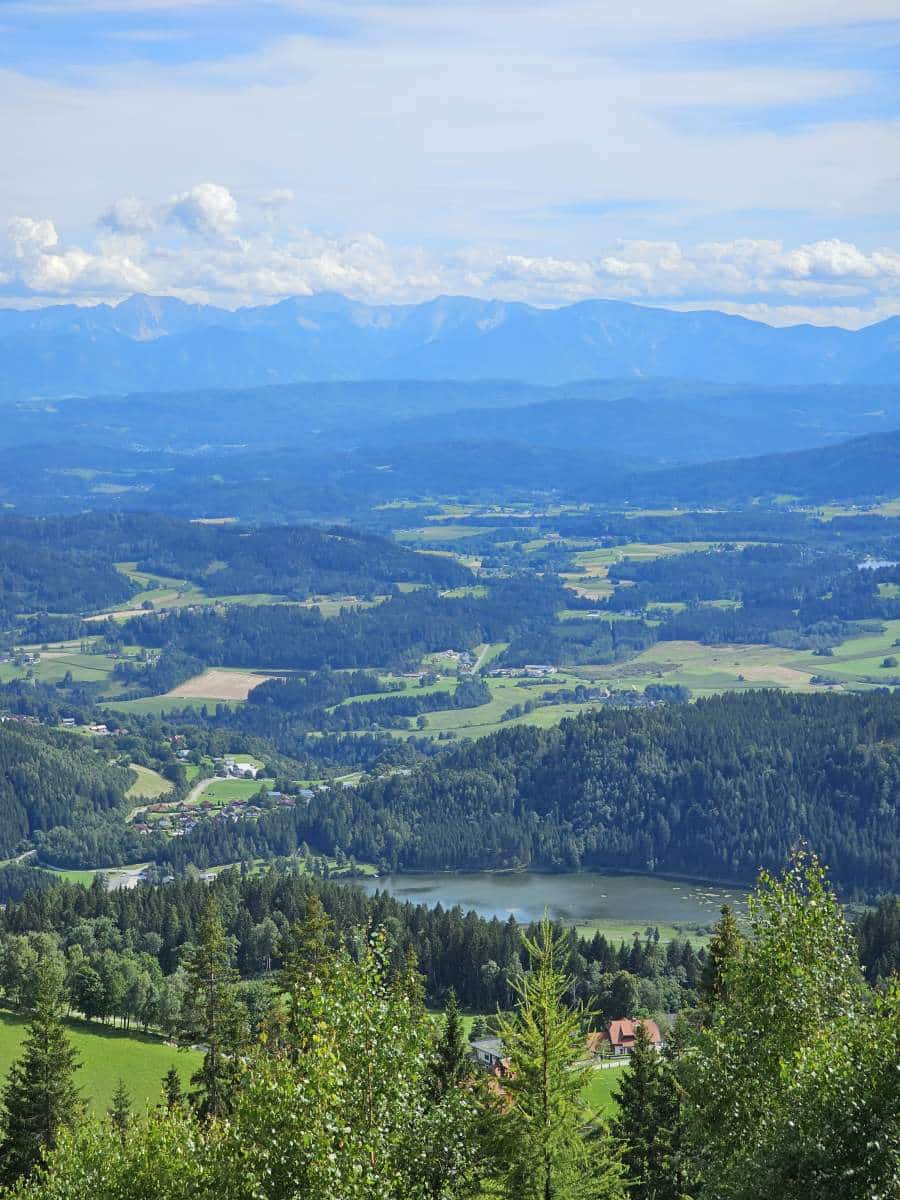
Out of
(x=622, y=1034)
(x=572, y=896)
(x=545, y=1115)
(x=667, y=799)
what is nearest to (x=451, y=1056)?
(x=545, y=1115)

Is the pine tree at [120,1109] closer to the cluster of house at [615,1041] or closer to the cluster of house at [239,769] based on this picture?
the cluster of house at [615,1041]

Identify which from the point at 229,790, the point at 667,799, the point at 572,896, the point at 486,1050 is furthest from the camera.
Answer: the point at 229,790

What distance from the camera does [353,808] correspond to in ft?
507

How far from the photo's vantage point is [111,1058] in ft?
221

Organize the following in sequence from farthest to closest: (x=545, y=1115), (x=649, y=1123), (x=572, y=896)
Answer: (x=572, y=896) → (x=649, y=1123) → (x=545, y=1115)

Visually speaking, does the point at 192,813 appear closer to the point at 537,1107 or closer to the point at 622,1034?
the point at 622,1034

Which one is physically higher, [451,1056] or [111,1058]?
[451,1056]

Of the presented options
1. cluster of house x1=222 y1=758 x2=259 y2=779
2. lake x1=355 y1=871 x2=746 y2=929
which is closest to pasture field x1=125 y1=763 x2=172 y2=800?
cluster of house x1=222 y1=758 x2=259 y2=779

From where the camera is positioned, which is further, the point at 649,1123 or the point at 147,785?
the point at 147,785

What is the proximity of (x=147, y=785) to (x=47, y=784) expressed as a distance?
11.8m

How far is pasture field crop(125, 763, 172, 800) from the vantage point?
541ft

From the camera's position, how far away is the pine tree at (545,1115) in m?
27.3

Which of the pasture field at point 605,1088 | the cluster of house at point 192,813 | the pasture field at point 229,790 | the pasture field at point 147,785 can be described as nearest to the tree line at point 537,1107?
the pasture field at point 605,1088

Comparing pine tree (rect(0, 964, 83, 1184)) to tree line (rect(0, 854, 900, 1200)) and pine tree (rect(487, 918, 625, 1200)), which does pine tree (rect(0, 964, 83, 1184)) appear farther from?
pine tree (rect(487, 918, 625, 1200))
